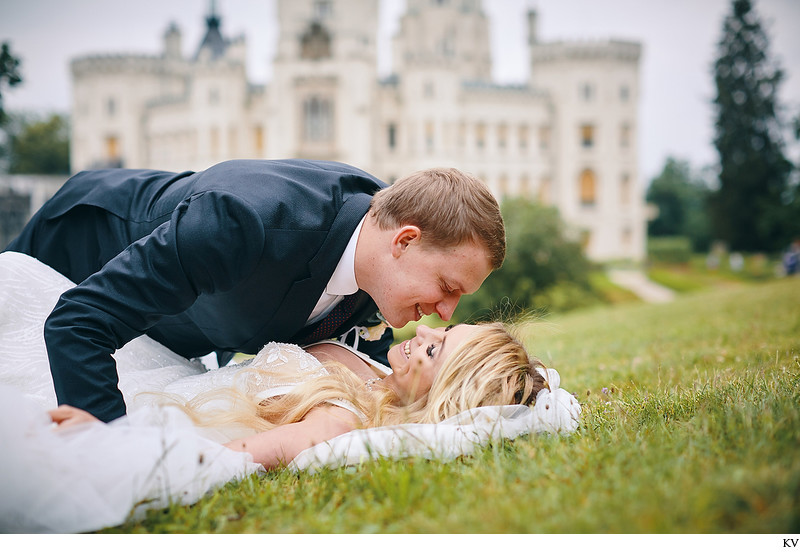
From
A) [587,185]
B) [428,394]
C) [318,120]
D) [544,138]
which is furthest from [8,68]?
[587,185]

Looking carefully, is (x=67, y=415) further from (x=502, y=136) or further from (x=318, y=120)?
(x=502, y=136)

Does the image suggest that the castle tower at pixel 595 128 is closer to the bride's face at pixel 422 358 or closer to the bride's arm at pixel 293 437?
the bride's face at pixel 422 358

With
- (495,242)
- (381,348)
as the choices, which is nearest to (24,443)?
(495,242)

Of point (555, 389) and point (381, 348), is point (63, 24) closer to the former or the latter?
point (381, 348)

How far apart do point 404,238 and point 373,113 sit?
1706 inches

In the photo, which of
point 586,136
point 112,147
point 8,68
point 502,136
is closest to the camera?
point 8,68

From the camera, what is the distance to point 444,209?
8.91ft

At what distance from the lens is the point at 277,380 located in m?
2.96

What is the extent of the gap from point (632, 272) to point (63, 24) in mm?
38736

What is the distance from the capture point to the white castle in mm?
42750

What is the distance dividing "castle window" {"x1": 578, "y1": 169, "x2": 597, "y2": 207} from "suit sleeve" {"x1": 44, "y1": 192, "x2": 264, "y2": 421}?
48.5 meters

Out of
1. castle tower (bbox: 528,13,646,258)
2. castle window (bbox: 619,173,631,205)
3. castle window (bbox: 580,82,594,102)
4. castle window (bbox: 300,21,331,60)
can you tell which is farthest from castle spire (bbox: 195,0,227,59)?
castle window (bbox: 619,173,631,205)

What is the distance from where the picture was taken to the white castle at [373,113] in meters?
42.8

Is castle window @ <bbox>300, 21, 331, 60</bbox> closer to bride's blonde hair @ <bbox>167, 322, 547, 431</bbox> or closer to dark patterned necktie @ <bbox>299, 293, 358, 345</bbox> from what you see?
dark patterned necktie @ <bbox>299, 293, 358, 345</bbox>
